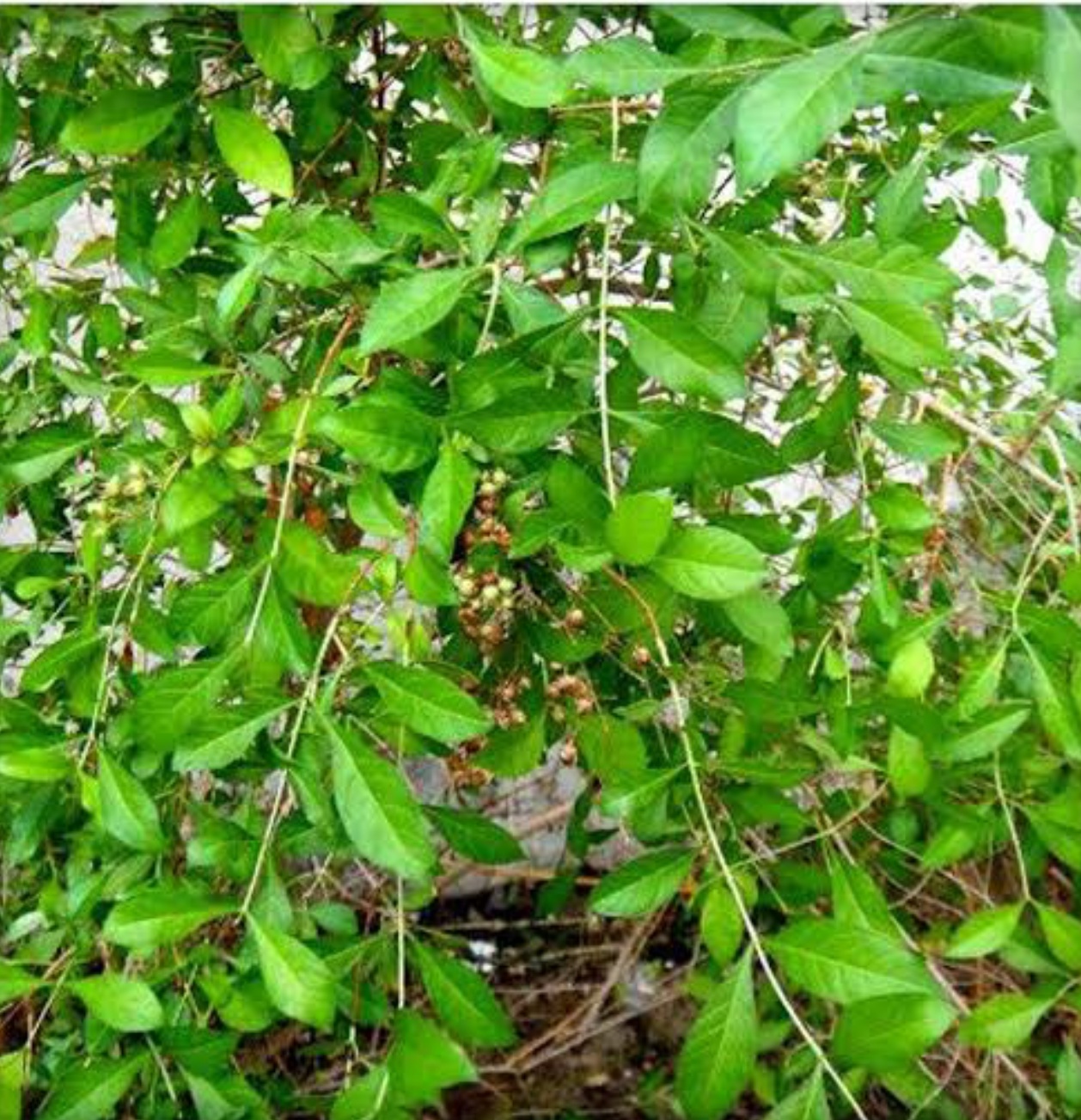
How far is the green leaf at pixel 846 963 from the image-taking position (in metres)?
0.81

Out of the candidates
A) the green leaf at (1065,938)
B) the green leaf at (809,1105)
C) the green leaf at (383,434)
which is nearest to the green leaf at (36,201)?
the green leaf at (383,434)

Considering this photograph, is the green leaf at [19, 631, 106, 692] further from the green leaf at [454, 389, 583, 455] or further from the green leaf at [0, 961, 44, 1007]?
the green leaf at [454, 389, 583, 455]

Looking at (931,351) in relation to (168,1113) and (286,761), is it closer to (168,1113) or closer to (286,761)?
(286,761)

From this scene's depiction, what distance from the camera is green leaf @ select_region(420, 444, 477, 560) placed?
0.80m

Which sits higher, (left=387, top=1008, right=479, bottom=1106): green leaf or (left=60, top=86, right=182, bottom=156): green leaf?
(left=60, top=86, right=182, bottom=156): green leaf

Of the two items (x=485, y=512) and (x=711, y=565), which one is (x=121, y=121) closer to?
(x=485, y=512)

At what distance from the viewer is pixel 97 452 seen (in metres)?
1.08

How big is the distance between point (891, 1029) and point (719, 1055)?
112mm

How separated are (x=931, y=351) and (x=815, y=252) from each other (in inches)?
4.3

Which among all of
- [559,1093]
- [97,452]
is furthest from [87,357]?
[559,1093]

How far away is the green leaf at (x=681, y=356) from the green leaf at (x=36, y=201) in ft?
1.54

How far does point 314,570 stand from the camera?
0.89 m

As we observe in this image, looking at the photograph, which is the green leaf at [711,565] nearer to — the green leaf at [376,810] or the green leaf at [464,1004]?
the green leaf at [376,810]

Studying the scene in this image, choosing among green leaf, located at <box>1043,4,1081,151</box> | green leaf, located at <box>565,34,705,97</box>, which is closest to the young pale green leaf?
green leaf, located at <box>565,34,705,97</box>
